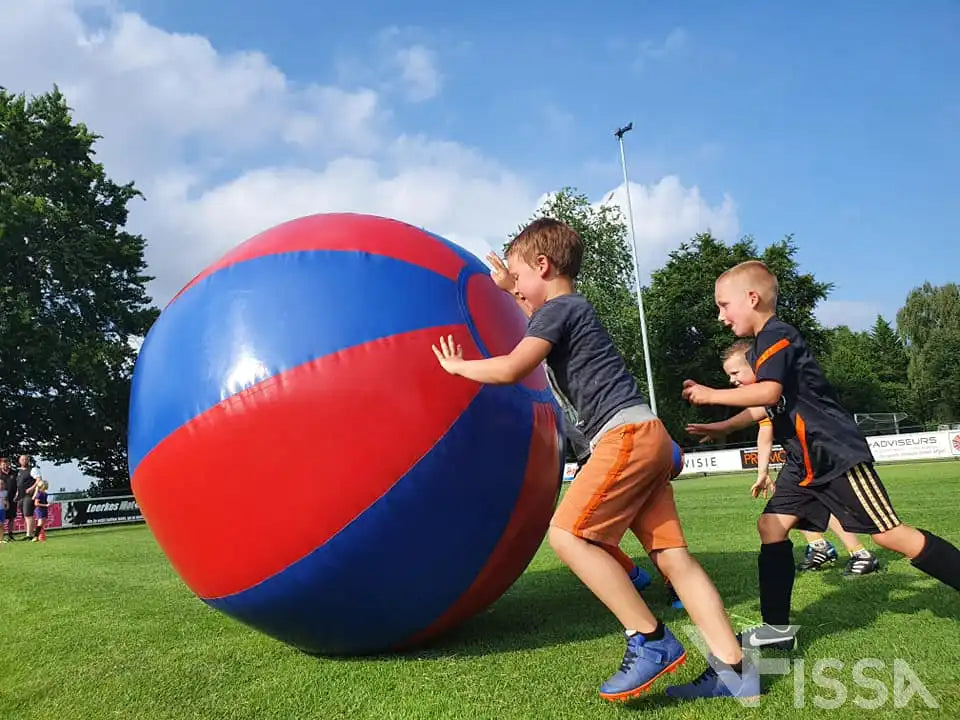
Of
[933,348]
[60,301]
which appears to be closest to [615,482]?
[60,301]

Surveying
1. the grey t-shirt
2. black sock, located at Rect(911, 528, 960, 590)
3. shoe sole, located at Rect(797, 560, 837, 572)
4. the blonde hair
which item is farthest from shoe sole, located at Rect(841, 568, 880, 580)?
the blonde hair

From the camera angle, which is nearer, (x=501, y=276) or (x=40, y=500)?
(x=501, y=276)

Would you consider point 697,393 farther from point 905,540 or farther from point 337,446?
point 337,446

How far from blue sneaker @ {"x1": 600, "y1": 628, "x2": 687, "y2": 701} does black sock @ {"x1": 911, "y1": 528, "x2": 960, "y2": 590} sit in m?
1.38

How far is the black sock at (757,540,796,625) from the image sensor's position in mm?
3854

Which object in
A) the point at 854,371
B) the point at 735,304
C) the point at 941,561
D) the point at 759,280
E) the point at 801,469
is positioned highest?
the point at 854,371

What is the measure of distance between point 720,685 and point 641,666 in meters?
0.31

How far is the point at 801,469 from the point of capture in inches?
162

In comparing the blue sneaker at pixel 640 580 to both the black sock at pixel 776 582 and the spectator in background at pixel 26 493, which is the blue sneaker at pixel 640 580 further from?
the spectator in background at pixel 26 493

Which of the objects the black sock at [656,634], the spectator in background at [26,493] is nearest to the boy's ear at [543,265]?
the black sock at [656,634]

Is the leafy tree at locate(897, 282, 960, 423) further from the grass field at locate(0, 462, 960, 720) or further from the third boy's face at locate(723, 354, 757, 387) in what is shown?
the third boy's face at locate(723, 354, 757, 387)

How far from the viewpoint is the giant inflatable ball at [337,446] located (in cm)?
338

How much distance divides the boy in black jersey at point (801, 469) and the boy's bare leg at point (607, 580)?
2.94 ft

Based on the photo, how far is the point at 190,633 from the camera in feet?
15.8
